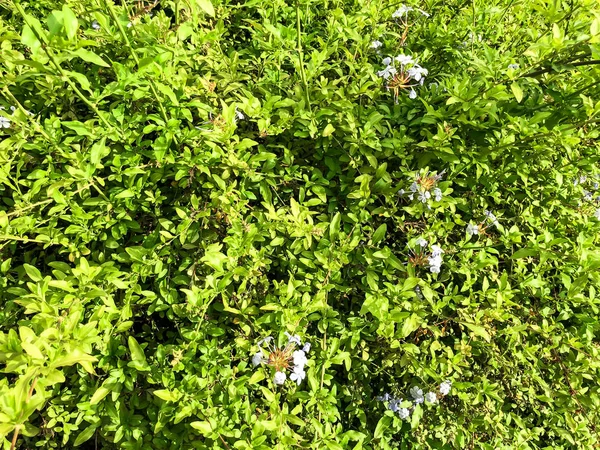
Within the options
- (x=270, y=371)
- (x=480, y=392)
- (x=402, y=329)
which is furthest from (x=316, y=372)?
(x=480, y=392)

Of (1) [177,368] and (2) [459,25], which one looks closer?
(1) [177,368]

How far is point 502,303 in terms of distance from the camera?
72.3 inches

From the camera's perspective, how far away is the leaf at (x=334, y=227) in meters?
1.76

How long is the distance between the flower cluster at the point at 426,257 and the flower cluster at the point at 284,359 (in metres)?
0.59

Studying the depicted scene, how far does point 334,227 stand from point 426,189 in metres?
0.41

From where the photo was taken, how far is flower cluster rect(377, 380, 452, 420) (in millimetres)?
1719

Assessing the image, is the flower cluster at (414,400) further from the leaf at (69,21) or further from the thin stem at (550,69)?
the leaf at (69,21)

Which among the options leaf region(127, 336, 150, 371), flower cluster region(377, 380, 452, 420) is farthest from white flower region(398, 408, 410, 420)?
leaf region(127, 336, 150, 371)

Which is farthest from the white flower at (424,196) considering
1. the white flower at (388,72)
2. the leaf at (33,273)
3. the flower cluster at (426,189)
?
the leaf at (33,273)

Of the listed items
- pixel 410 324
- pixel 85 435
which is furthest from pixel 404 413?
pixel 85 435

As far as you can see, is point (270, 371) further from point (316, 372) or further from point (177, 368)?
point (177, 368)

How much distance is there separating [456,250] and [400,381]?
24.6 inches

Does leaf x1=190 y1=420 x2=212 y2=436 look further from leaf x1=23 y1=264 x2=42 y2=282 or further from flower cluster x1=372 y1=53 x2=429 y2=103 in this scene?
flower cluster x1=372 y1=53 x2=429 y2=103

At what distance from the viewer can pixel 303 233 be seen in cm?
174
